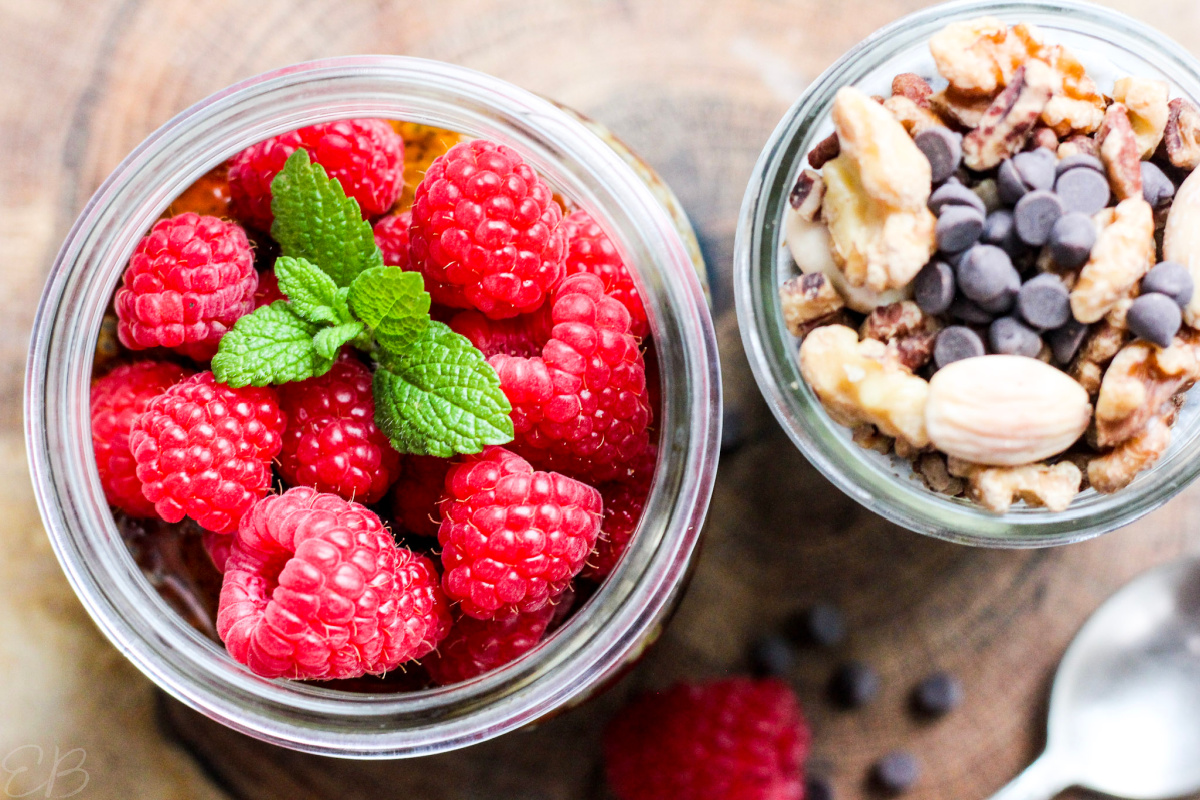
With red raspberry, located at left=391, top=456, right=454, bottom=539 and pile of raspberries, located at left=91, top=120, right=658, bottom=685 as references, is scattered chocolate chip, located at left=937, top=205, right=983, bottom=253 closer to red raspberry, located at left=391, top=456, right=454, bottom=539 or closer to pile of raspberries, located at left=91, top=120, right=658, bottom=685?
pile of raspberries, located at left=91, top=120, right=658, bottom=685

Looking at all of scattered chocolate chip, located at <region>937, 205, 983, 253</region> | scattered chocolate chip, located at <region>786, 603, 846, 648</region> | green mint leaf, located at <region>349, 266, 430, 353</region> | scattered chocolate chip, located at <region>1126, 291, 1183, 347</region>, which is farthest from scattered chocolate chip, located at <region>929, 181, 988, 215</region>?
scattered chocolate chip, located at <region>786, 603, 846, 648</region>

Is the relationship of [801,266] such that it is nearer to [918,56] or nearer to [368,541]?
[918,56]

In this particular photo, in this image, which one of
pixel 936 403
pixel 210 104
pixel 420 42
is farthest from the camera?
pixel 420 42

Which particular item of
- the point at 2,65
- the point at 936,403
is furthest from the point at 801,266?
the point at 2,65

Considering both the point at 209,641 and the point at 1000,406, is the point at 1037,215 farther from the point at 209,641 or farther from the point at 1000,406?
the point at 209,641

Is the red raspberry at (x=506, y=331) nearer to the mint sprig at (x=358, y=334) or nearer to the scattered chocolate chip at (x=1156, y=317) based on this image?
the mint sprig at (x=358, y=334)

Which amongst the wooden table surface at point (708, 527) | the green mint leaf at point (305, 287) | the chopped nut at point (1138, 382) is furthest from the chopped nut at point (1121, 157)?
the green mint leaf at point (305, 287)
